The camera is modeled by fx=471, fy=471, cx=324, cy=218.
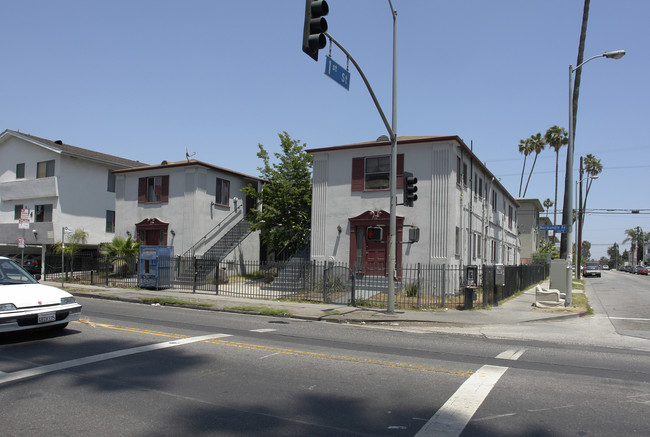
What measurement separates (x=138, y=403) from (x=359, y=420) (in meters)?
2.54

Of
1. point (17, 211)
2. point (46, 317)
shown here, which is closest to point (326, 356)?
point (46, 317)

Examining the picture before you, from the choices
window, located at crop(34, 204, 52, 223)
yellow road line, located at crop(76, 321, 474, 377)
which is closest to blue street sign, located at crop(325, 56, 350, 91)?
yellow road line, located at crop(76, 321, 474, 377)

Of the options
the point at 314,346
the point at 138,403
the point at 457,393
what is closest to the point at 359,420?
the point at 457,393

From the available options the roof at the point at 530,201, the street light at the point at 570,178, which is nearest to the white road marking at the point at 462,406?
the street light at the point at 570,178

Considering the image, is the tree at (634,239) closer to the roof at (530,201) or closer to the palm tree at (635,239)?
the palm tree at (635,239)

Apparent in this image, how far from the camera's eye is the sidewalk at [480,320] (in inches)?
459

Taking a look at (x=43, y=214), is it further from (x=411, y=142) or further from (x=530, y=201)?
(x=530, y=201)

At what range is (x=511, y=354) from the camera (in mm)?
8898

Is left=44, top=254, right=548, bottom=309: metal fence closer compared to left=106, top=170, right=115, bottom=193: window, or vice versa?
left=44, top=254, right=548, bottom=309: metal fence

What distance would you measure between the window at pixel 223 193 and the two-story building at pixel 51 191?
31.9 ft

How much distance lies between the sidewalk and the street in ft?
5.02

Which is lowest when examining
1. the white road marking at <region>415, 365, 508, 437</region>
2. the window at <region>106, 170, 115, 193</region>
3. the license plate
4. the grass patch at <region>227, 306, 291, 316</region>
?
the grass patch at <region>227, 306, 291, 316</region>

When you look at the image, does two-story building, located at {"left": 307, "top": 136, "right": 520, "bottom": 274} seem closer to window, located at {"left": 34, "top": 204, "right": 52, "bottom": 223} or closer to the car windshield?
the car windshield

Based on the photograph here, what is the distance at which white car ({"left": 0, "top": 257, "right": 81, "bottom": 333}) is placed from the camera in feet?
26.8
